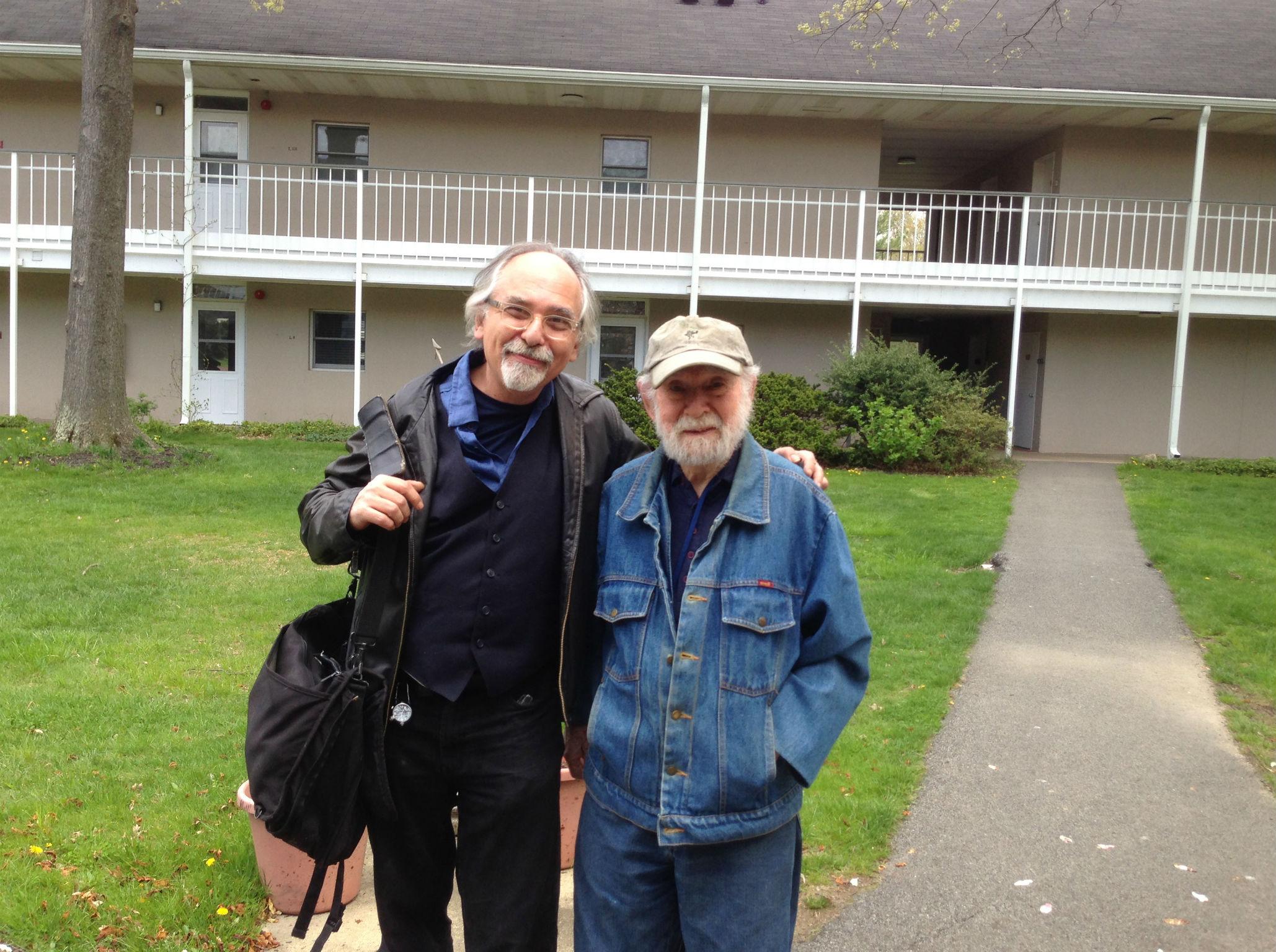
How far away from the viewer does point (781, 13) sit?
1852 cm

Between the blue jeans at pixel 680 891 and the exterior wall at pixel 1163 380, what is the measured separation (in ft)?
52.2

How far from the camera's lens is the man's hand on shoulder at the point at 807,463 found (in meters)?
2.42

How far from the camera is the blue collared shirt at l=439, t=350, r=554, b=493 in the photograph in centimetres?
252

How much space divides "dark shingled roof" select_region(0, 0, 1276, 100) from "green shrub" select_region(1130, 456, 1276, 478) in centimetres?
507

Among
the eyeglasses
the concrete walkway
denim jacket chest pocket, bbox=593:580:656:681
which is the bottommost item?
the concrete walkway

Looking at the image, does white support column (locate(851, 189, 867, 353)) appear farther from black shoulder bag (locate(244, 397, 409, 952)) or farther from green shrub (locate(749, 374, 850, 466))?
black shoulder bag (locate(244, 397, 409, 952))

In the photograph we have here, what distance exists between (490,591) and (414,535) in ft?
0.69

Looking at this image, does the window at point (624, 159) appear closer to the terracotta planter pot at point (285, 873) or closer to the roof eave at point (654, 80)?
the roof eave at point (654, 80)

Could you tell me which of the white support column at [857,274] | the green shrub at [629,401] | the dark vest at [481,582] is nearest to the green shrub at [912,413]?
the white support column at [857,274]

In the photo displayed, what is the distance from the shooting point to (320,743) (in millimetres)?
2340

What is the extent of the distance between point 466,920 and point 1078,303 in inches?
576

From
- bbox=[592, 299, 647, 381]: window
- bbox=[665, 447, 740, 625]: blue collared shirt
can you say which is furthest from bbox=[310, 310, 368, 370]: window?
bbox=[665, 447, 740, 625]: blue collared shirt

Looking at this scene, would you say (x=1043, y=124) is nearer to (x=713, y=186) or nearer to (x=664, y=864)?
(x=713, y=186)

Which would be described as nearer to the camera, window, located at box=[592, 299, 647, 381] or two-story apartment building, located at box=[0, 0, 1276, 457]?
two-story apartment building, located at box=[0, 0, 1276, 457]
